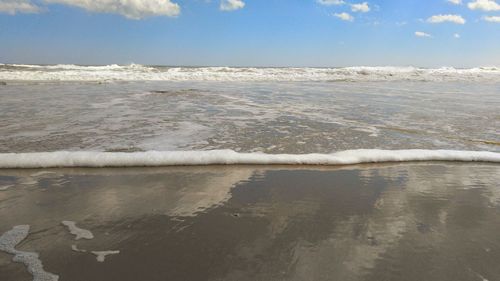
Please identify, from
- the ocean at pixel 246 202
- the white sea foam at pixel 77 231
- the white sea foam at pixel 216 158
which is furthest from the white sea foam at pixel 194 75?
the white sea foam at pixel 77 231

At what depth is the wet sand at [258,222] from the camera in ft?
5.88

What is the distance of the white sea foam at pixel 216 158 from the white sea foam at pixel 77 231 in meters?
1.21

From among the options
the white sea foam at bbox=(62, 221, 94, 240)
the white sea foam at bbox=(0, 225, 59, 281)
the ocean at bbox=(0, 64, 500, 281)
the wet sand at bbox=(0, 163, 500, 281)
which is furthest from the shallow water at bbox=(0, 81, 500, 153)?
the white sea foam at bbox=(0, 225, 59, 281)

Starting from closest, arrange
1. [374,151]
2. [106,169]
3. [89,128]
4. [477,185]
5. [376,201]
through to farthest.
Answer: [376,201], [477,185], [106,169], [374,151], [89,128]

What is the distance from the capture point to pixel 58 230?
215 centimetres

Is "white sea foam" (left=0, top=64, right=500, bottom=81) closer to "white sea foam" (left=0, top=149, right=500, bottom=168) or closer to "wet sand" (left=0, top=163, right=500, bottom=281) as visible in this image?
"white sea foam" (left=0, top=149, right=500, bottom=168)

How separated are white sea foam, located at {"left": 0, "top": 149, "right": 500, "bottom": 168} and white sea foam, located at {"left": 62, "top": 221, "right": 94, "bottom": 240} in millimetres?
1211

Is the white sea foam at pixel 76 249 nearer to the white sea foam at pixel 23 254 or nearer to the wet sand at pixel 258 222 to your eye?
the wet sand at pixel 258 222

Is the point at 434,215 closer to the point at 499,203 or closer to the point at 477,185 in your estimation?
the point at 499,203

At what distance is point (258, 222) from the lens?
231 centimetres

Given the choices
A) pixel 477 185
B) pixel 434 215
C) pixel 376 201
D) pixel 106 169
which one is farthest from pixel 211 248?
pixel 477 185

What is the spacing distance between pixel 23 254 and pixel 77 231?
1.03 feet

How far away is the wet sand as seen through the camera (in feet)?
5.88

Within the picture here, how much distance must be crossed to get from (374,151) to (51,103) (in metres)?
6.60
